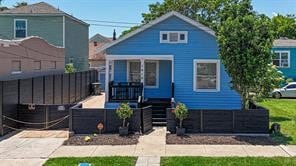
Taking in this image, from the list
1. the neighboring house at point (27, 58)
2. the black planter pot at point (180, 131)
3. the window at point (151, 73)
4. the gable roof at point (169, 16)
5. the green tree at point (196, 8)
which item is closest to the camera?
the black planter pot at point (180, 131)

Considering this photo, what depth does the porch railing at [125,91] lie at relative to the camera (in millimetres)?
21312

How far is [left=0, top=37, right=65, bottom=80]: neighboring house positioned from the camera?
72.3 ft

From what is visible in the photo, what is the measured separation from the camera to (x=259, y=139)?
14.9m

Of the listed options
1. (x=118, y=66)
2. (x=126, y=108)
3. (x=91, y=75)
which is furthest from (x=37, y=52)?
(x=126, y=108)

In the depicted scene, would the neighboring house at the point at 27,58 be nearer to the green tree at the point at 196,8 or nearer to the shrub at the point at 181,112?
the shrub at the point at 181,112

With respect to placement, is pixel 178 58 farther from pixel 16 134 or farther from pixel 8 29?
pixel 8 29

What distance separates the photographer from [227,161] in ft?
37.8

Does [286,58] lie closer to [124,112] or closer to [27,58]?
[27,58]

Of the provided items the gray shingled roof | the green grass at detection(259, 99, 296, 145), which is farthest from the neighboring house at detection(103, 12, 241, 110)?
the gray shingled roof

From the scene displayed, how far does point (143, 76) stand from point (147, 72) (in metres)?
0.97

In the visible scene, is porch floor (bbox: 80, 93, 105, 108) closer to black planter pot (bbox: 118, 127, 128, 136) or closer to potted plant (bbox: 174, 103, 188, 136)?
black planter pot (bbox: 118, 127, 128, 136)

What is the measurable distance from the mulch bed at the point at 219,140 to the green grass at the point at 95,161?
2.91 meters

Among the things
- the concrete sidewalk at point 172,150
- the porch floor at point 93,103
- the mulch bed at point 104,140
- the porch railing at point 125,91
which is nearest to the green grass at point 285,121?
the concrete sidewalk at point 172,150

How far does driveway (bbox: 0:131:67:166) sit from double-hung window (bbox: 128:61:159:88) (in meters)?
7.06
